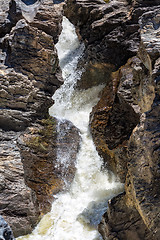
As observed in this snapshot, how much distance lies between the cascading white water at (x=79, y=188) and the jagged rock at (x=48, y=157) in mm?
272

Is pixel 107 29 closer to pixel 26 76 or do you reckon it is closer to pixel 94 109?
pixel 94 109

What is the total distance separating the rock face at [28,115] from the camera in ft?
22.7

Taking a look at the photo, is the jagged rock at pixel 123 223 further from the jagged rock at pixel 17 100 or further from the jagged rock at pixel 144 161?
the jagged rock at pixel 17 100

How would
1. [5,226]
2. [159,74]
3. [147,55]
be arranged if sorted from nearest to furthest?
1. [5,226]
2. [159,74]
3. [147,55]

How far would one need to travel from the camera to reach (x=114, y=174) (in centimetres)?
889

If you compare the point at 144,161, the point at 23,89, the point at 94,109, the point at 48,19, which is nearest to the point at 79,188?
the point at 94,109

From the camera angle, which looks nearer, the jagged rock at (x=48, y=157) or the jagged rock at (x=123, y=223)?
the jagged rock at (x=123, y=223)

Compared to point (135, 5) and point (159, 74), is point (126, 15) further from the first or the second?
point (159, 74)

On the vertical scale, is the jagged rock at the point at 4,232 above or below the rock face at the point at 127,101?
below

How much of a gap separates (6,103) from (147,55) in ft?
14.0

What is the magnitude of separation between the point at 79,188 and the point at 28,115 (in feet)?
8.27

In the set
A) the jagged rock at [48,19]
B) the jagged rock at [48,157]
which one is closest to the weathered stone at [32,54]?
the jagged rock at [48,19]

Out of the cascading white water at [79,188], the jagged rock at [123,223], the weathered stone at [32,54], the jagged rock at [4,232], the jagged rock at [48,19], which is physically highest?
the jagged rock at [48,19]

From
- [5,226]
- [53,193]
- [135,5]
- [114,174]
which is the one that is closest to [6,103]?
[53,193]
